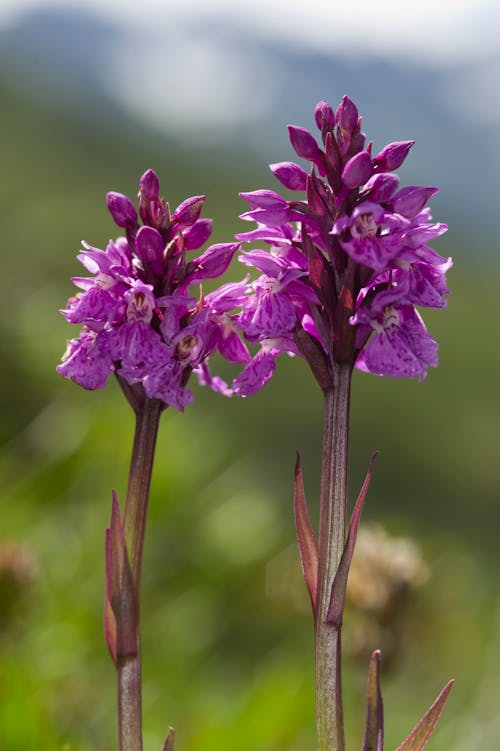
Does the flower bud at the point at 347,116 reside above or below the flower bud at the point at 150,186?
above

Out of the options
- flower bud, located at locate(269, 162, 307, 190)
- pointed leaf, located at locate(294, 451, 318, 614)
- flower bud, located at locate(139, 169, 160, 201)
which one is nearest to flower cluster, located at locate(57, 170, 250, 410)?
flower bud, located at locate(139, 169, 160, 201)

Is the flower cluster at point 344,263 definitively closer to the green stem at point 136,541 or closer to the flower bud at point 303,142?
the flower bud at point 303,142

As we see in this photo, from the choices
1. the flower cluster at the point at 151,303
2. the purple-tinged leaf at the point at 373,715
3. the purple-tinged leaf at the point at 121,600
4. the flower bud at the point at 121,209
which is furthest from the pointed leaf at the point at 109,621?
the flower bud at the point at 121,209

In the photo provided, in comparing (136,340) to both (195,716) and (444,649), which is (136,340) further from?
(444,649)

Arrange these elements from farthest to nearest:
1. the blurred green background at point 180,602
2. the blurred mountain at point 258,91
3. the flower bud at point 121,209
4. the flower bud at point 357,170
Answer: the blurred mountain at point 258,91
the blurred green background at point 180,602
the flower bud at point 121,209
the flower bud at point 357,170

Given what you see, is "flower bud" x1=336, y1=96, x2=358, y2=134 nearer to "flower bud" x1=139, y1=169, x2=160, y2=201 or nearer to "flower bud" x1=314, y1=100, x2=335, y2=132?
"flower bud" x1=314, y1=100, x2=335, y2=132

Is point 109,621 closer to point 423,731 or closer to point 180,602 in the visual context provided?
point 423,731

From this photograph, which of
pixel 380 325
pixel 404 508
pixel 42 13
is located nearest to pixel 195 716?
pixel 380 325

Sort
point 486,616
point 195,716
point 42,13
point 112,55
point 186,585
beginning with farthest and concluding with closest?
point 42,13 → point 112,55 → point 486,616 → point 186,585 → point 195,716
